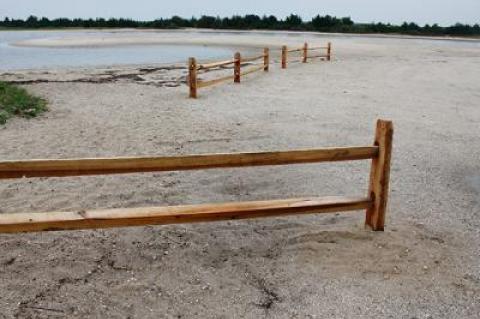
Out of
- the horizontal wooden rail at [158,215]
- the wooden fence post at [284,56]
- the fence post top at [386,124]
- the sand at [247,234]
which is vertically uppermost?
the fence post top at [386,124]

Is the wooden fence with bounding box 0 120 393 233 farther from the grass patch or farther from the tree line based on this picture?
the tree line

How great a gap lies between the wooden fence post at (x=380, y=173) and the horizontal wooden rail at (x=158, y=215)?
22 centimetres

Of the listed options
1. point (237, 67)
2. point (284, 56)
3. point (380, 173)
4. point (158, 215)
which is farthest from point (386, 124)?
point (284, 56)

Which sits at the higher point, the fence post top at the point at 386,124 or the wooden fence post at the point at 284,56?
the fence post top at the point at 386,124

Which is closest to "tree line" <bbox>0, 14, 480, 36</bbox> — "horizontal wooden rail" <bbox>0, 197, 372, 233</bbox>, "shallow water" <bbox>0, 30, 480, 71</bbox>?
"shallow water" <bbox>0, 30, 480, 71</bbox>

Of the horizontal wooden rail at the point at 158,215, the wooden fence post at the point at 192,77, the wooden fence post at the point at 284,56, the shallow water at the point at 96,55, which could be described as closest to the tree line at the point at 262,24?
the shallow water at the point at 96,55

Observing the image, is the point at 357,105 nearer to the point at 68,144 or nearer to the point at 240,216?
the point at 68,144

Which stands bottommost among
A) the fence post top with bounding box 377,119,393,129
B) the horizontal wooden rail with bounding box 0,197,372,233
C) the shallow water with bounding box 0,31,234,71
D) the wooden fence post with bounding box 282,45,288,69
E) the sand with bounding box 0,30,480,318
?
the sand with bounding box 0,30,480,318

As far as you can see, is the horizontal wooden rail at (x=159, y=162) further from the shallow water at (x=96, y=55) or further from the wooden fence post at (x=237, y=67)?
the shallow water at (x=96, y=55)

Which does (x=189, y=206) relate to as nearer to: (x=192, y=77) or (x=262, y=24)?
(x=192, y=77)

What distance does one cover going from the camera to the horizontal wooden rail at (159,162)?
139 inches

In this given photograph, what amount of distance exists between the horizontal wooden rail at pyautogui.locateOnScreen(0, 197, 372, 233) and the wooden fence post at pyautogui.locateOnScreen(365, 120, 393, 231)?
0.22 m

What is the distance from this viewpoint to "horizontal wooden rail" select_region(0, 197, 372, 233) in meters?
3.57

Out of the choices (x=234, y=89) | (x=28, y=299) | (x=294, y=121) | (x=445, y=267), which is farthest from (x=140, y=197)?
(x=234, y=89)
